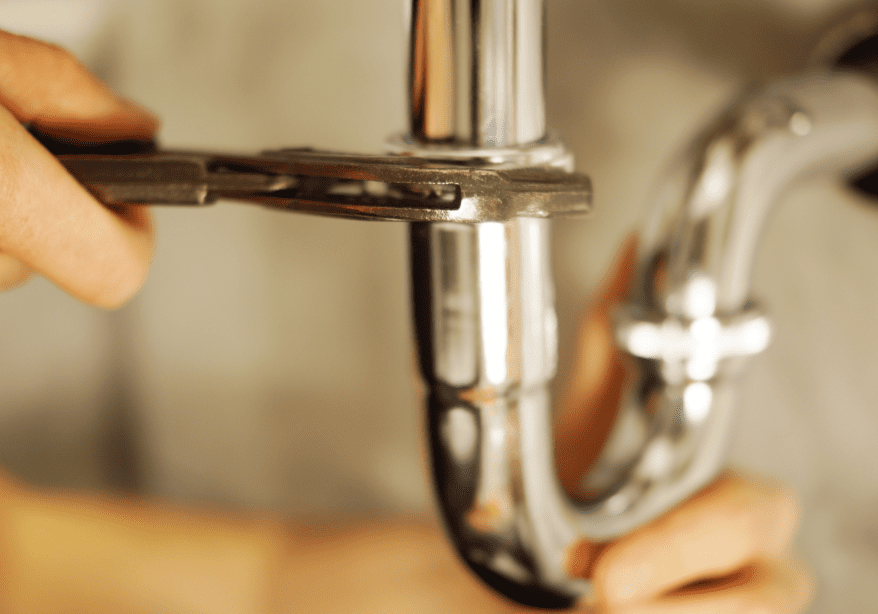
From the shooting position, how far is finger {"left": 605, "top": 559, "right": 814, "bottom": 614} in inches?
10.3

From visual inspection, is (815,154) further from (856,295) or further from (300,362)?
(300,362)

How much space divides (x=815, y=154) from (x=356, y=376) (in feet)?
0.98

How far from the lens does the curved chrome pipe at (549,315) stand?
191 millimetres

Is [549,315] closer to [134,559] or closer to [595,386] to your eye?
[595,386]

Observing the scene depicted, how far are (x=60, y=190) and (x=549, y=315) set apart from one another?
0.15 metres

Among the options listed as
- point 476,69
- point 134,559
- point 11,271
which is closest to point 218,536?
point 134,559

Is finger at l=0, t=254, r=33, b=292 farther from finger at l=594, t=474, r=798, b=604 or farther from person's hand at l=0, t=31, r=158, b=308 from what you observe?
finger at l=594, t=474, r=798, b=604

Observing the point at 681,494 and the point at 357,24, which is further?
the point at 357,24

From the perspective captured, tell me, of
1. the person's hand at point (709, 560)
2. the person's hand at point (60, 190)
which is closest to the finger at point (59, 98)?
the person's hand at point (60, 190)

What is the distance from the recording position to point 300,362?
1.52 feet

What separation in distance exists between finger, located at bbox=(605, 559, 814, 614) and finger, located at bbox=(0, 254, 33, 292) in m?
0.25

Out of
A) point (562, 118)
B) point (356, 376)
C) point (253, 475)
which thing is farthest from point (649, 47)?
point (253, 475)

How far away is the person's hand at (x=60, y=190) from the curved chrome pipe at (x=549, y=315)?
0.10 meters

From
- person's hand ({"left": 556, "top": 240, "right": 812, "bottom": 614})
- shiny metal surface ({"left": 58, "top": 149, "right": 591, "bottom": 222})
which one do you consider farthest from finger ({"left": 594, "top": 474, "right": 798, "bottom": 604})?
shiny metal surface ({"left": 58, "top": 149, "right": 591, "bottom": 222})
